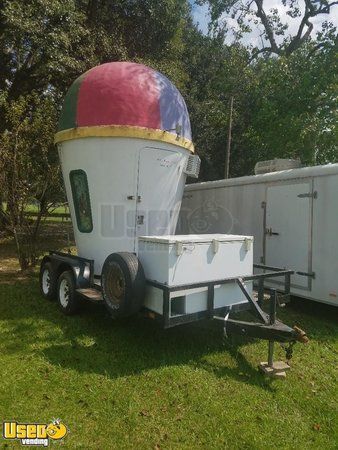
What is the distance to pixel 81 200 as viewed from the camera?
6.62m

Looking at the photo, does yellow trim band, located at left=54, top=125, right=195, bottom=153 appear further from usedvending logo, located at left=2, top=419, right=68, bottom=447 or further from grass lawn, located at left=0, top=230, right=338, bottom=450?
usedvending logo, located at left=2, top=419, right=68, bottom=447

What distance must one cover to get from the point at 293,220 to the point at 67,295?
14.4 feet

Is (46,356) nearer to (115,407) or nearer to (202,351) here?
(115,407)

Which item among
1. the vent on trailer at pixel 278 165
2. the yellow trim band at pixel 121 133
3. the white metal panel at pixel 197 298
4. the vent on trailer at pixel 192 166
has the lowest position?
the white metal panel at pixel 197 298

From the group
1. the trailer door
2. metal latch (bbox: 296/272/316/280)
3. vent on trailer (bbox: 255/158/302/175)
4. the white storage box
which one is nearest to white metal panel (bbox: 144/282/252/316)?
the white storage box

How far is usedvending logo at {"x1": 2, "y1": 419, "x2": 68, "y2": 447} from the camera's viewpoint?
3.16 meters

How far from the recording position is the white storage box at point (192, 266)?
4.56 metres

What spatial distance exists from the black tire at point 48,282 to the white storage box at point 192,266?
262cm

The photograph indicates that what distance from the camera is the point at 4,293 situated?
757cm

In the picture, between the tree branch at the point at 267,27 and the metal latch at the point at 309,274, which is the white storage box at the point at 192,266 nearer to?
the metal latch at the point at 309,274

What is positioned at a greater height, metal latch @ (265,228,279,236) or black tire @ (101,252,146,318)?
metal latch @ (265,228,279,236)

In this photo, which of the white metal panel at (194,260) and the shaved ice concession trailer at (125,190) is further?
the shaved ice concession trailer at (125,190)

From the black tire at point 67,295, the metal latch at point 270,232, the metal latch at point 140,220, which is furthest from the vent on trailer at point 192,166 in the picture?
the black tire at point 67,295

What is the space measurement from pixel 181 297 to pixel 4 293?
467cm
